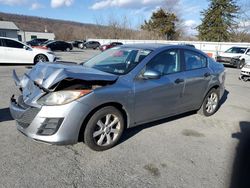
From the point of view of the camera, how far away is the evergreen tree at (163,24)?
49375mm

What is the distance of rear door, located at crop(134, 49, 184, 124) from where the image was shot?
3928mm

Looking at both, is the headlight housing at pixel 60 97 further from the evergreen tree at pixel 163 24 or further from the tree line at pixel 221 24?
the evergreen tree at pixel 163 24

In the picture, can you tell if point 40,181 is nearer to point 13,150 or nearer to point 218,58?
point 13,150

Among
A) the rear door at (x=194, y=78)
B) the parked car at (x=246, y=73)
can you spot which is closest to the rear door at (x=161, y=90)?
the rear door at (x=194, y=78)

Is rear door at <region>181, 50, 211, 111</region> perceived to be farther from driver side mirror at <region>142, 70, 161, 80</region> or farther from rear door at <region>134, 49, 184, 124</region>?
driver side mirror at <region>142, 70, 161, 80</region>

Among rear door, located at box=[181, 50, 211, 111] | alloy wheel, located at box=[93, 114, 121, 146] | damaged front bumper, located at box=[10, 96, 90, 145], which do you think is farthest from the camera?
rear door, located at box=[181, 50, 211, 111]

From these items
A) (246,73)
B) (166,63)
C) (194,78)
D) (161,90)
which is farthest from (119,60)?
(246,73)

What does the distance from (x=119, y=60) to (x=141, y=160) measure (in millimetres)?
1901

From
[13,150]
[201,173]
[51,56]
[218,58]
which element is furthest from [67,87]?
[218,58]

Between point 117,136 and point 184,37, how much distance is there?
55234mm

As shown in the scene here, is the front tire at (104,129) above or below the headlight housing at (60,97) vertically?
below

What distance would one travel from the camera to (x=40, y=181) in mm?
2852

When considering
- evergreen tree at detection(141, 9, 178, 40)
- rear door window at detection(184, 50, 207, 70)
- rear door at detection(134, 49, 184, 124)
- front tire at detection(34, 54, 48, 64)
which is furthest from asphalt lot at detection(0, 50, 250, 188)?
evergreen tree at detection(141, 9, 178, 40)

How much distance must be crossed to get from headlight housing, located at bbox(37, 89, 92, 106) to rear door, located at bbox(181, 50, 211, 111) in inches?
90.6
